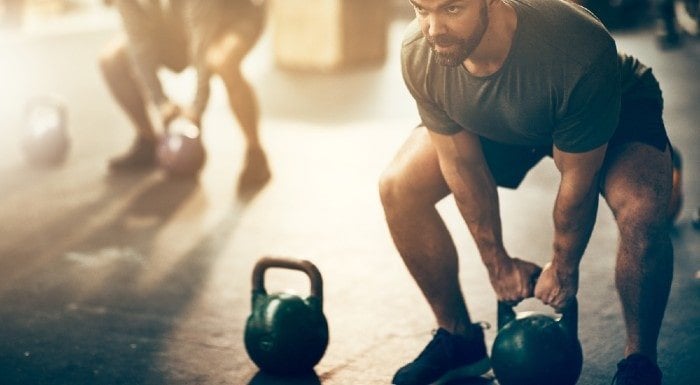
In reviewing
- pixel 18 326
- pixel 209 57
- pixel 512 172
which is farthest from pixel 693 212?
pixel 18 326

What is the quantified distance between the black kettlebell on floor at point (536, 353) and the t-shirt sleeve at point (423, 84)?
428mm

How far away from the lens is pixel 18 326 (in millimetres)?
2963

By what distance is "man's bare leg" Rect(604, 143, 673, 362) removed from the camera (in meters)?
2.17

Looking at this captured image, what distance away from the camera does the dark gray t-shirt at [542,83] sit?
203cm

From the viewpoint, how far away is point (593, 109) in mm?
2045

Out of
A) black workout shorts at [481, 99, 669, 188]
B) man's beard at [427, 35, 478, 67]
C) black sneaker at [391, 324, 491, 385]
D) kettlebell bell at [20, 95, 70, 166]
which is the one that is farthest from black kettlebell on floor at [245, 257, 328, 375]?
kettlebell bell at [20, 95, 70, 166]

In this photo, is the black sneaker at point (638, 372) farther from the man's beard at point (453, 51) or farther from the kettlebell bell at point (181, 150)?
the kettlebell bell at point (181, 150)

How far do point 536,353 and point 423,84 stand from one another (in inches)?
22.9

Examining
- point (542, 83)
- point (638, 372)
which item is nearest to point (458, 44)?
point (542, 83)

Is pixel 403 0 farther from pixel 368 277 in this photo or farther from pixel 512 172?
pixel 512 172

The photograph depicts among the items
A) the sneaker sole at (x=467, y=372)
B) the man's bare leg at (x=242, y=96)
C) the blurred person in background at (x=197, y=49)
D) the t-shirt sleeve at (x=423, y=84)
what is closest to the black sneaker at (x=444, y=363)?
the sneaker sole at (x=467, y=372)

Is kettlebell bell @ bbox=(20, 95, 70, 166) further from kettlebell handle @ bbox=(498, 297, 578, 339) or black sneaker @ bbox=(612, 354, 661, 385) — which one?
black sneaker @ bbox=(612, 354, 661, 385)

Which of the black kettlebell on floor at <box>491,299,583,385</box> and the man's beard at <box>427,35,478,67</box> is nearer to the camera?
the man's beard at <box>427,35,478,67</box>

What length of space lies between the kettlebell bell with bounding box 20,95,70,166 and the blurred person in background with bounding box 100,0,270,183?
0.44m
